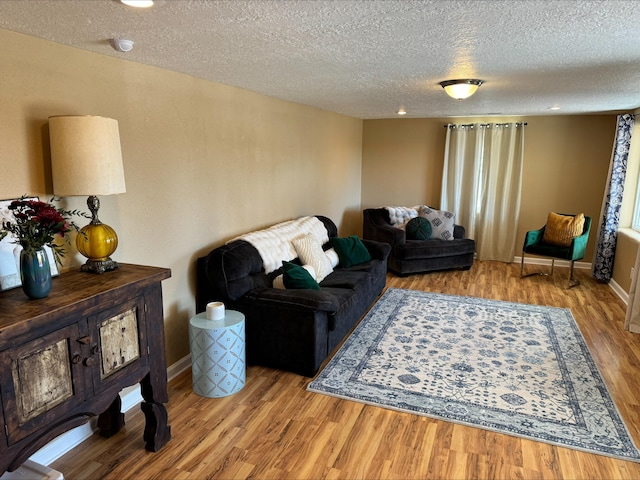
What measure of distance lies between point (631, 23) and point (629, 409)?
2303mm

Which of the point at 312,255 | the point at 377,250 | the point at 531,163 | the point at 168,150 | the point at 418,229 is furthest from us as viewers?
the point at 531,163

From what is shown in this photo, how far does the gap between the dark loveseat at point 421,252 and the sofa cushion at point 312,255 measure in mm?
1849

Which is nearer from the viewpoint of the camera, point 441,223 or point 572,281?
point 572,281

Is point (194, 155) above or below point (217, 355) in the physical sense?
above

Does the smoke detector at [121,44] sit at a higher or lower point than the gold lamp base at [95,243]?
higher

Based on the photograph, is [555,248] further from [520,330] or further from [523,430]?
[523,430]

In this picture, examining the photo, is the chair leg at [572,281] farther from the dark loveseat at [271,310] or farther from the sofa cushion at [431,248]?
the dark loveseat at [271,310]

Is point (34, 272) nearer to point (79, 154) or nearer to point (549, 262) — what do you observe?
point (79, 154)

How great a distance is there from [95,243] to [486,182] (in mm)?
5702

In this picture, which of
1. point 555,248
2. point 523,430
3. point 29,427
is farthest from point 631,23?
point 555,248

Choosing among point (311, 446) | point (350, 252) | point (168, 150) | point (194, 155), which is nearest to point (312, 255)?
point (350, 252)

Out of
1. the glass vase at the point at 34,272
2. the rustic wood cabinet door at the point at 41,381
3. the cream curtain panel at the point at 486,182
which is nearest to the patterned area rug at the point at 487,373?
the rustic wood cabinet door at the point at 41,381

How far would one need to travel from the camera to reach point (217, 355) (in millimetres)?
2791

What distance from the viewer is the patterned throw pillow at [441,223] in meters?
6.01
